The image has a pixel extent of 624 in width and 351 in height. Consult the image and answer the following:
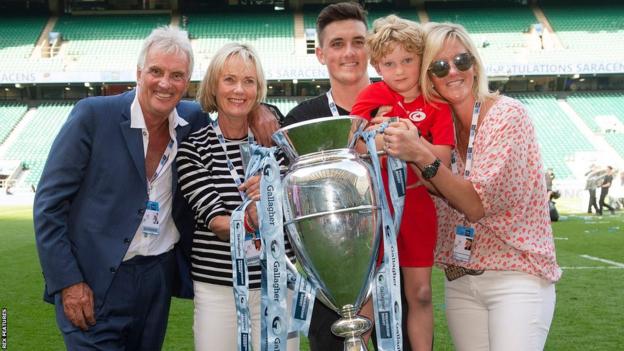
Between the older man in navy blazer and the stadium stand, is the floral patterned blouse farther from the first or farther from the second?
the stadium stand

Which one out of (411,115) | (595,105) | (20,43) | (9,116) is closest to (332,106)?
(411,115)

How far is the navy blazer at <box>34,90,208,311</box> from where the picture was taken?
2.22 metres

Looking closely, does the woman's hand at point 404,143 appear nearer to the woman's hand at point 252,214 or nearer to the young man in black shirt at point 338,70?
the woman's hand at point 252,214

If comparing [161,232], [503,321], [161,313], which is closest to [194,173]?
[161,232]

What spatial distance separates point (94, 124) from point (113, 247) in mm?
429

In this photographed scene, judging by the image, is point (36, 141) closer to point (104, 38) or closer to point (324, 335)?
point (104, 38)

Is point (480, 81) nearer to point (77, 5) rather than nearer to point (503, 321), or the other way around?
point (503, 321)

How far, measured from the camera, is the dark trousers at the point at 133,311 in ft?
7.55

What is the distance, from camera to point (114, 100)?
2402mm

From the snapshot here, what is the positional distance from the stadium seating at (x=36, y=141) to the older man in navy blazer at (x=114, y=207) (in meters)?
23.7

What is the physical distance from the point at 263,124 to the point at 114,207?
59cm

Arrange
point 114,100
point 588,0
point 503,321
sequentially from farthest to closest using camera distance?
point 588,0 → point 114,100 → point 503,321

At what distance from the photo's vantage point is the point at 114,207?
2305 mm

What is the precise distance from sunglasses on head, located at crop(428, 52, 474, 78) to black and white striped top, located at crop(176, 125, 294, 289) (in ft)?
1.84
